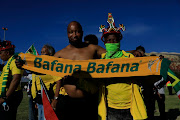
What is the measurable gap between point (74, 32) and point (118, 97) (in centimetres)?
Answer: 131

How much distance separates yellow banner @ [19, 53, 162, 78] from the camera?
9.33 feet

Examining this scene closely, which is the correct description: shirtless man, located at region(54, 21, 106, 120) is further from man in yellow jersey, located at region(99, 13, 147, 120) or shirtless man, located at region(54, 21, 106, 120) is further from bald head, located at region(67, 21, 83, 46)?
man in yellow jersey, located at region(99, 13, 147, 120)

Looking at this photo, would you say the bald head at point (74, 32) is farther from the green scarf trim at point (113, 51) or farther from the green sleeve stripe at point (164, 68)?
the green sleeve stripe at point (164, 68)

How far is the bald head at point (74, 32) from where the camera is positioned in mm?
3031

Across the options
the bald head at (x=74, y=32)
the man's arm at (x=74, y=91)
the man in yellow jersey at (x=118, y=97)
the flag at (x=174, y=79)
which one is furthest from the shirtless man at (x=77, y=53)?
the flag at (x=174, y=79)

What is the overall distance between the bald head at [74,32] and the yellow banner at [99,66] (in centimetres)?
36

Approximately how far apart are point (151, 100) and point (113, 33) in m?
3.53

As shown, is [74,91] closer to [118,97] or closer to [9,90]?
[118,97]

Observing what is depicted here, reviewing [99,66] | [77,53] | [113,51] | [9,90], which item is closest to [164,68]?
[113,51]

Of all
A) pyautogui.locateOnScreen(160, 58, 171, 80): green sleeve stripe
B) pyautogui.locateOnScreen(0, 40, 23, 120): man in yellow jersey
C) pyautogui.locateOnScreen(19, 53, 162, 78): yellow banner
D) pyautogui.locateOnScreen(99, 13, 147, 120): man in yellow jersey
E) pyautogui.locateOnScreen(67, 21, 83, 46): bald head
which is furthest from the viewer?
pyautogui.locateOnScreen(0, 40, 23, 120): man in yellow jersey

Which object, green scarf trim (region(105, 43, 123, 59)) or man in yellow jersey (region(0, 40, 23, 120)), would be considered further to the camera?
man in yellow jersey (region(0, 40, 23, 120))

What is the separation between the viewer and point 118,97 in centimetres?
263

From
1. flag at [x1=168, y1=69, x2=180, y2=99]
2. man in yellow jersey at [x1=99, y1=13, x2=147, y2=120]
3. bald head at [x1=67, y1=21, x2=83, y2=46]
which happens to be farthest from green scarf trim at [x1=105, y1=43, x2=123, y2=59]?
flag at [x1=168, y1=69, x2=180, y2=99]

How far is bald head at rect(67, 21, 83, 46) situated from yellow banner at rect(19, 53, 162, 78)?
355 millimetres
